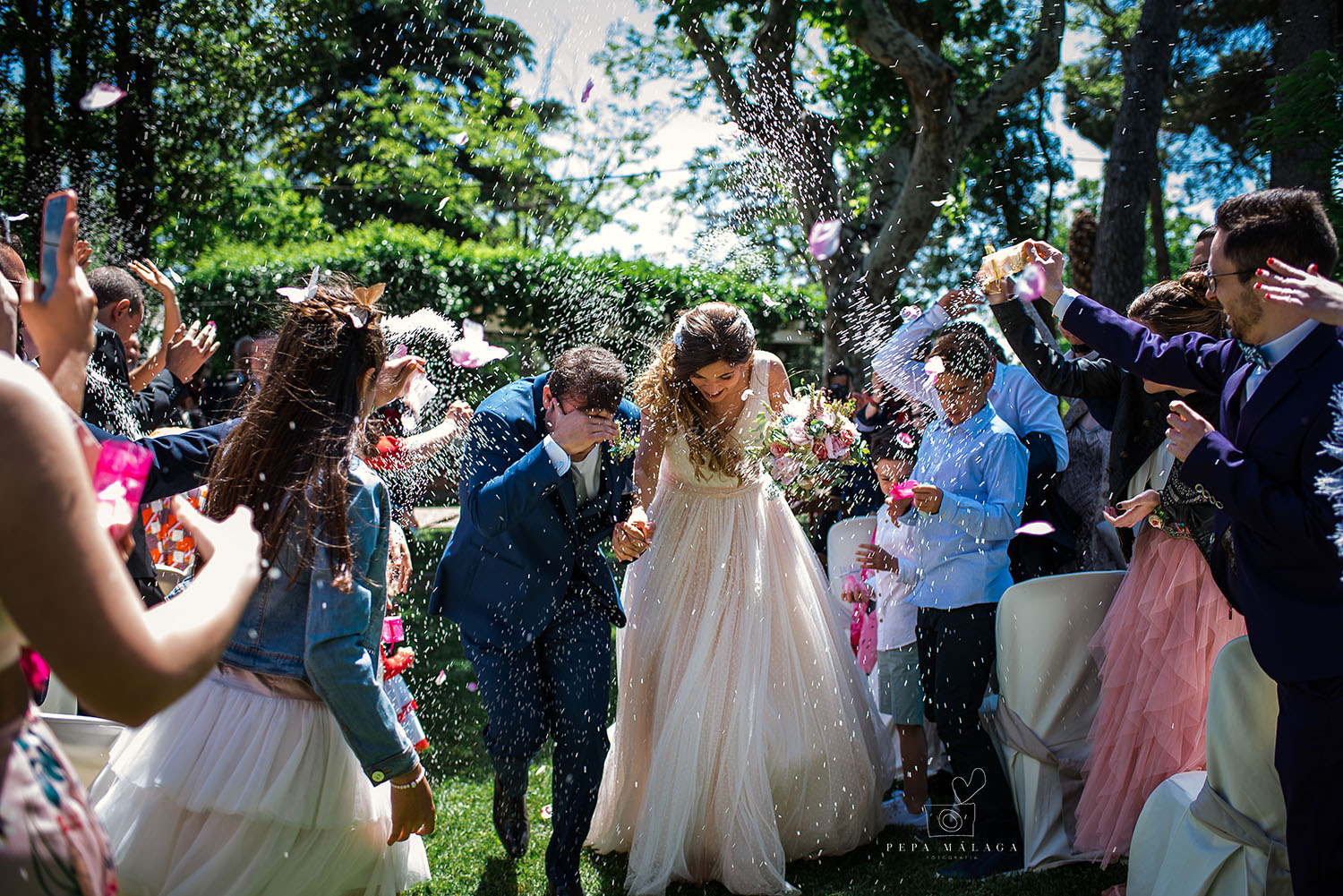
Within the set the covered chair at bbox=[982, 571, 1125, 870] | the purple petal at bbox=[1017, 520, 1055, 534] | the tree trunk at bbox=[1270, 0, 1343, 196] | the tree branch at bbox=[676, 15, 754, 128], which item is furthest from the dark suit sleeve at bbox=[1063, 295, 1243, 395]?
the tree branch at bbox=[676, 15, 754, 128]

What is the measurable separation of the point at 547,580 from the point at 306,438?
1.24m

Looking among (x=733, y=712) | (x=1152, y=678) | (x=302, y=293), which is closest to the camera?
(x=302, y=293)

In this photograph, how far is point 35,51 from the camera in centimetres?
1009

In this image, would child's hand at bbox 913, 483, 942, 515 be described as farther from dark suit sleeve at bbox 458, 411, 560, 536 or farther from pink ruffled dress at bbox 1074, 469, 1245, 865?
dark suit sleeve at bbox 458, 411, 560, 536

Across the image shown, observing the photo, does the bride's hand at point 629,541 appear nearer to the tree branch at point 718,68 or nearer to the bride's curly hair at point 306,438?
the bride's curly hair at point 306,438

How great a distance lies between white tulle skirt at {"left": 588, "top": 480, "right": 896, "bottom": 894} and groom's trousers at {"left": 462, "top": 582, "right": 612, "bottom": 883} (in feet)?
1.00

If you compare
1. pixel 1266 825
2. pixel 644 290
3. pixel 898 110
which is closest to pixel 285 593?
pixel 1266 825

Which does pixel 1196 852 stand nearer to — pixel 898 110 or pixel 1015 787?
pixel 1015 787

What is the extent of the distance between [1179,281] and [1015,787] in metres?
1.99

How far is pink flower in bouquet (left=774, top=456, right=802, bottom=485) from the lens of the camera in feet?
12.2

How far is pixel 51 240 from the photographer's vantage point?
1.51 m

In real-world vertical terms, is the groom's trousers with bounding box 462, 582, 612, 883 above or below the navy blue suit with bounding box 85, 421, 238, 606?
below

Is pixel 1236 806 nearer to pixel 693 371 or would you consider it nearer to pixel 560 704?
pixel 560 704

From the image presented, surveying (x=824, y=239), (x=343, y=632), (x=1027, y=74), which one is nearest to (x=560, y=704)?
(x=343, y=632)
